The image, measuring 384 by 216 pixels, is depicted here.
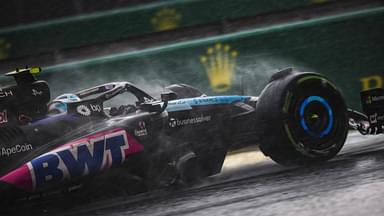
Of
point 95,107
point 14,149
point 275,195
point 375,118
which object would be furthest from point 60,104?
point 375,118

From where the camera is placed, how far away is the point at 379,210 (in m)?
4.54

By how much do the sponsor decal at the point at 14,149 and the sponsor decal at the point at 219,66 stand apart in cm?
371

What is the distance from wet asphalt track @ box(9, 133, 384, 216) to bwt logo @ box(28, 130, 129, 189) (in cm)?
34

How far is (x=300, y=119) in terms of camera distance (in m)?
6.75

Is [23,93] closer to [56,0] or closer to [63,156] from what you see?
[63,156]

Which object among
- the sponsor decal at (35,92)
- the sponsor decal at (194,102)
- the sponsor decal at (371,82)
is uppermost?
the sponsor decal at (35,92)

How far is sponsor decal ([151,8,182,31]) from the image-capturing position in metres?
15.3

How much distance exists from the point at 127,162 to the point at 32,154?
2.81ft

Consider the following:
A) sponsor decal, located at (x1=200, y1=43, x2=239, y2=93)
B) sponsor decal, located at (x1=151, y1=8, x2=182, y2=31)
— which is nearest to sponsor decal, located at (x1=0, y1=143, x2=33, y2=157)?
sponsor decal, located at (x1=200, y1=43, x2=239, y2=93)

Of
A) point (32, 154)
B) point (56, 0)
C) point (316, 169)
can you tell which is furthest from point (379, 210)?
point (56, 0)

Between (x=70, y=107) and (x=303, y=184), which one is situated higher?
(x=70, y=107)

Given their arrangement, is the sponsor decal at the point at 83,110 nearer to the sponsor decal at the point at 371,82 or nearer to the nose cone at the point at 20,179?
the nose cone at the point at 20,179

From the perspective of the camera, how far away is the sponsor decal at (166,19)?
15273 millimetres

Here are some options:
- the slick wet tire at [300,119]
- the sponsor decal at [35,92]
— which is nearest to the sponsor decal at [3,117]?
the sponsor decal at [35,92]
